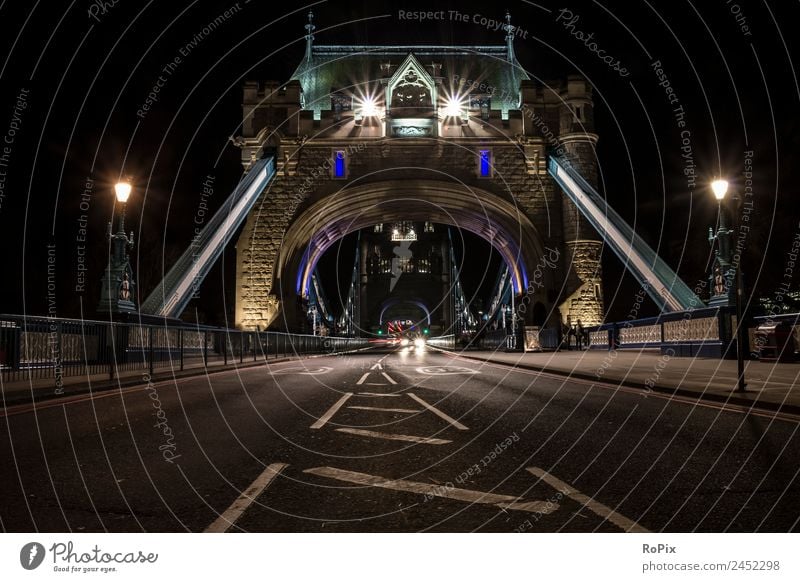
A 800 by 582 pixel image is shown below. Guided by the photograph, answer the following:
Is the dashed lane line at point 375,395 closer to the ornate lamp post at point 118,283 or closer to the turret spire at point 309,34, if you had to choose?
the ornate lamp post at point 118,283

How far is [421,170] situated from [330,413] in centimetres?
3180

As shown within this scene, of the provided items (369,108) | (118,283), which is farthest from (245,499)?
(369,108)

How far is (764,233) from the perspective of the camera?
103 ft

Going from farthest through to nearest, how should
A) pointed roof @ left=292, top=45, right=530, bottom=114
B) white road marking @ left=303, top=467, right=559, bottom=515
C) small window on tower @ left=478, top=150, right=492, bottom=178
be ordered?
pointed roof @ left=292, top=45, right=530, bottom=114 → small window on tower @ left=478, top=150, right=492, bottom=178 → white road marking @ left=303, top=467, right=559, bottom=515

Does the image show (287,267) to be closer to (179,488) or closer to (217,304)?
(217,304)

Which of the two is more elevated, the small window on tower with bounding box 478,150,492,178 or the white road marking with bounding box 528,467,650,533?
the small window on tower with bounding box 478,150,492,178

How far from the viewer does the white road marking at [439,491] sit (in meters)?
3.43

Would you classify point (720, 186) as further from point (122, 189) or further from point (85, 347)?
point (122, 189)

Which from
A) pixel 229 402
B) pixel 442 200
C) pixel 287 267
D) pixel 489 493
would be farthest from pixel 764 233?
pixel 489 493

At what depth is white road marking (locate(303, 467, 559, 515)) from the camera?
3430 mm

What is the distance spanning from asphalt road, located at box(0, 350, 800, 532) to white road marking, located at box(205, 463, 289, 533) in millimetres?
13

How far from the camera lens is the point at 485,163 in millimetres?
38062

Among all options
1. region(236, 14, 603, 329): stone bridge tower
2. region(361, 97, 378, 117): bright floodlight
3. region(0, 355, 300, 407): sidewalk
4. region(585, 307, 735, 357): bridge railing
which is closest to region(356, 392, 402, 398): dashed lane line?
region(0, 355, 300, 407): sidewalk

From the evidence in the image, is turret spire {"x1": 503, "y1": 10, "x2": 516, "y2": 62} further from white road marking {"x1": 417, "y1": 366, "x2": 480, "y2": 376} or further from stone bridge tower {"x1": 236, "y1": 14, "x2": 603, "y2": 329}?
white road marking {"x1": 417, "y1": 366, "x2": 480, "y2": 376}
